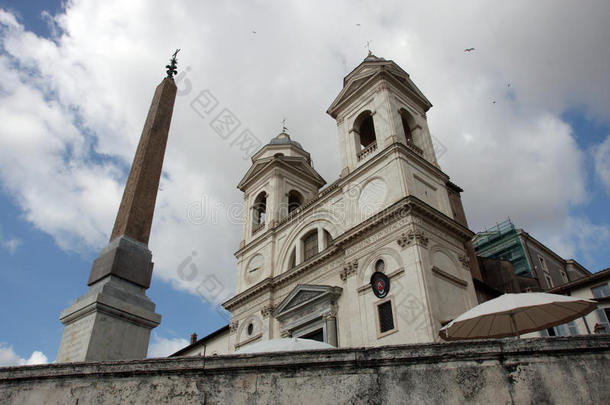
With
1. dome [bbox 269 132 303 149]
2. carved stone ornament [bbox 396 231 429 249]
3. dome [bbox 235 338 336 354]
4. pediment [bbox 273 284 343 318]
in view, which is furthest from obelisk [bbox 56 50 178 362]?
dome [bbox 269 132 303 149]

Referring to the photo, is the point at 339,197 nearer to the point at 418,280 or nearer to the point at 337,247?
the point at 337,247

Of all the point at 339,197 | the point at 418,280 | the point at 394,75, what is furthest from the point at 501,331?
the point at 394,75

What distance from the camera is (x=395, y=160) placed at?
19.2 metres

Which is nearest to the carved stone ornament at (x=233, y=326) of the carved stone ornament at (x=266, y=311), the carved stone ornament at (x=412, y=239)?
the carved stone ornament at (x=266, y=311)

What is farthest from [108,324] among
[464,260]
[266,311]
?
[266,311]

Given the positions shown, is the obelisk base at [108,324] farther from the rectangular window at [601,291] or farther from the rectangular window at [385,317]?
the rectangular window at [601,291]

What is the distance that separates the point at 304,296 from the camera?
20203 mm

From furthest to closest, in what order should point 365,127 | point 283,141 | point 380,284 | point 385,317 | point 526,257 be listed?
point 526,257 < point 283,141 < point 365,127 < point 380,284 < point 385,317

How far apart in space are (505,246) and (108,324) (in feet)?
107

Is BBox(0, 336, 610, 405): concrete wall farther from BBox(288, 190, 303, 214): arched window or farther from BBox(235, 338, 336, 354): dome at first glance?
BBox(288, 190, 303, 214): arched window

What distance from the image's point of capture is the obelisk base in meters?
6.68

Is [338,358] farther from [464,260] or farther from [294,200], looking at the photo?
[294,200]

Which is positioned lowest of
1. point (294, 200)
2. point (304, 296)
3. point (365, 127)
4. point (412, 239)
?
point (304, 296)

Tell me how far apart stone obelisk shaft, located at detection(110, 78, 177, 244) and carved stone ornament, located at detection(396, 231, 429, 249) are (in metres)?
10.1
